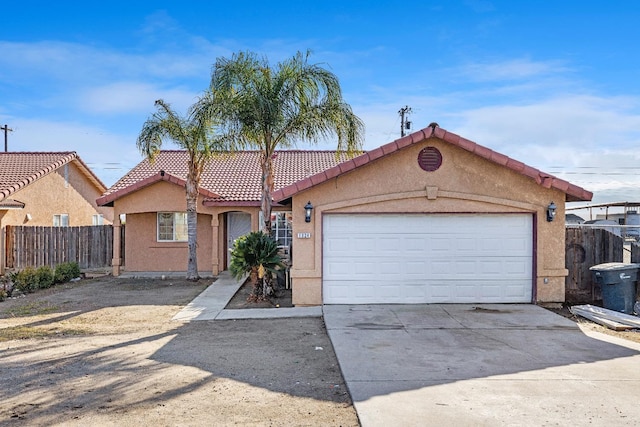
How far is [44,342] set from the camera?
29.0 ft

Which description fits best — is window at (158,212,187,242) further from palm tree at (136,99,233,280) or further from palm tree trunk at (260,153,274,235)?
palm tree trunk at (260,153,274,235)

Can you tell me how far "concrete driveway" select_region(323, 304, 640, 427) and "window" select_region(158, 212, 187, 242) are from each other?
1017 centimetres

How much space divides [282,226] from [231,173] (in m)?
3.42

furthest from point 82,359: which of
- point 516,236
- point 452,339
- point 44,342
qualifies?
point 516,236

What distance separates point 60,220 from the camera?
76.5ft

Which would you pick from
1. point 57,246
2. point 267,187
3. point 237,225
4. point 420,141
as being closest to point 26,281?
point 57,246

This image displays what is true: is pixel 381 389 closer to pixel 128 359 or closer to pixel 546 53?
pixel 128 359

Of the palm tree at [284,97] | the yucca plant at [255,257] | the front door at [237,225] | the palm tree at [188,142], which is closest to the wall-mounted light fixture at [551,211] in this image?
the palm tree at [284,97]

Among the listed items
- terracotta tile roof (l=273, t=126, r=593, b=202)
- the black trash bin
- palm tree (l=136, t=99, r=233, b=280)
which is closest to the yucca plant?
terracotta tile roof (l=273, t=126, r=593, b=202)

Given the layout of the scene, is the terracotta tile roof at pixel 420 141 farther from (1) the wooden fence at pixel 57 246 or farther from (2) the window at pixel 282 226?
(1) the wooden fence at pixel 57 246

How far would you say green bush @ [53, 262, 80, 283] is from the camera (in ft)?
55.1

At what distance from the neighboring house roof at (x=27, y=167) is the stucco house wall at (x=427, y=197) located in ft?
41.5

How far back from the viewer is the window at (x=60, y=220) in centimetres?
2288

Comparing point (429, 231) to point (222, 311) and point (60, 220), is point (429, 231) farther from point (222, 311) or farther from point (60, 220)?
point (60, 220)
